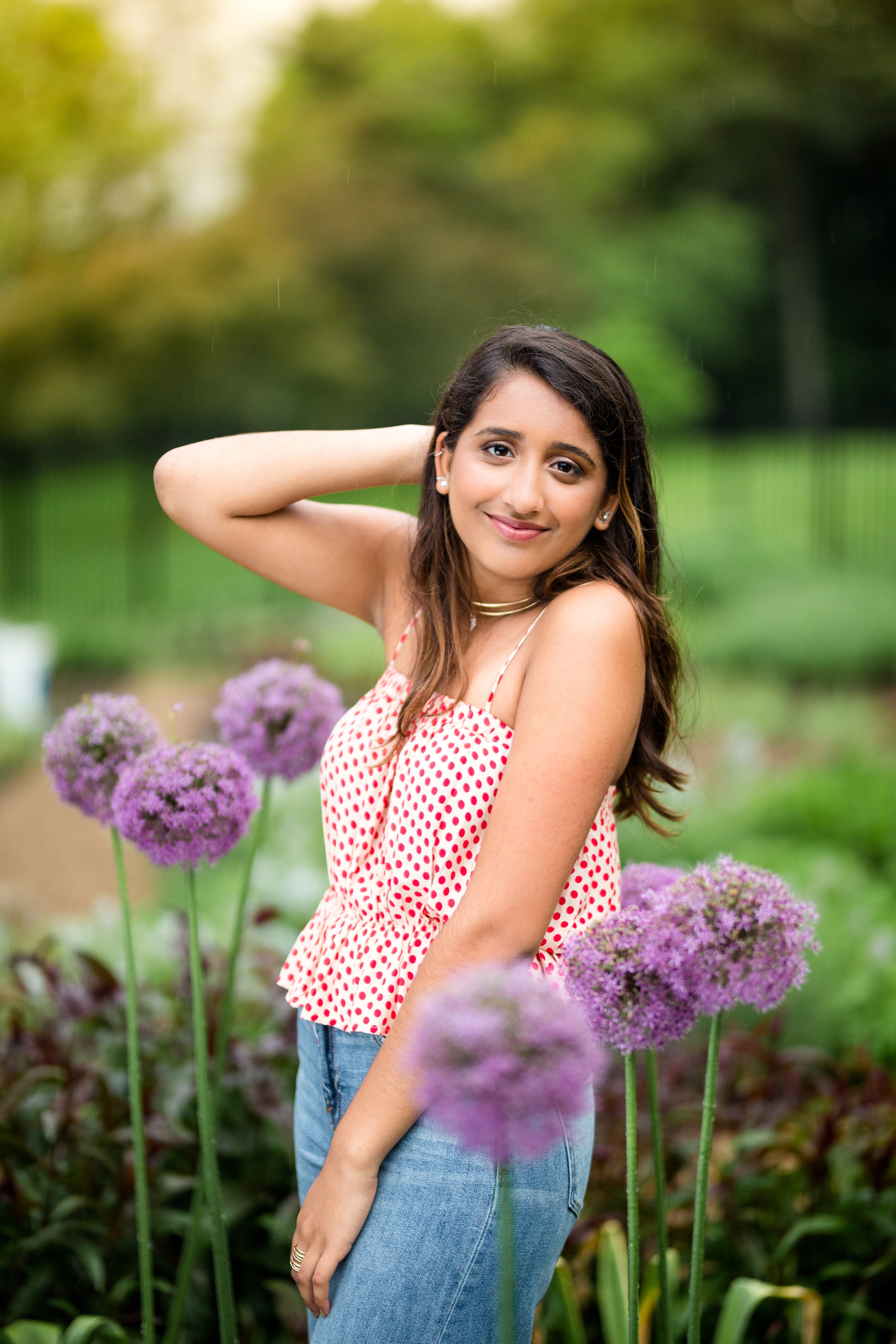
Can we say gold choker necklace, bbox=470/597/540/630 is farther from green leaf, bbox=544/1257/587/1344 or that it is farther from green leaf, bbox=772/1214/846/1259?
green leaf, bbox=772/1214/846/1259

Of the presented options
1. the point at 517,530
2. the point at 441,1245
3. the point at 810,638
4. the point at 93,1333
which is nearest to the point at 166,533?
the point at 810,638

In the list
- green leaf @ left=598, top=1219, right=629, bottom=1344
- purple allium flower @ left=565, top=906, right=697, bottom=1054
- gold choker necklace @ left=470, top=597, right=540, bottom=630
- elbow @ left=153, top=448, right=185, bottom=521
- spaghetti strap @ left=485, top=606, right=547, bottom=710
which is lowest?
green leaf @ left=598, top=1219, right=629, bottom=1344

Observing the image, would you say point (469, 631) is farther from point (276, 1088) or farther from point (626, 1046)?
point (276, 1088)

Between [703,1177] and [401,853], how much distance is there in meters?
0.52

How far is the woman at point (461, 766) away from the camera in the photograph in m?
1.30

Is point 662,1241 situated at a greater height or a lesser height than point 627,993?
lesser

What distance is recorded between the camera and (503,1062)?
0.78 m

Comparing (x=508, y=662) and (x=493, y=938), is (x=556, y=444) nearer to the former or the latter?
(x=508, y=662)

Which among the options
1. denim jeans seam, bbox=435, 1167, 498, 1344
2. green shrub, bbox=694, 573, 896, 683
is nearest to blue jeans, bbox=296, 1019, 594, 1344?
denim jeans seam, bbox=435, 1167, 498, 1344

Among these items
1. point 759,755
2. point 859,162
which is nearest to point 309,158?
point 859,162

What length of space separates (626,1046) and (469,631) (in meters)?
0.66

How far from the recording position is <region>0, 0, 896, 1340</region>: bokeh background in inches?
297

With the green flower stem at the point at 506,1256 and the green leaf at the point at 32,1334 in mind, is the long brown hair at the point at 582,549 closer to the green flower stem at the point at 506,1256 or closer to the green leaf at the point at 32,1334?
the green flower stem at the point at 506,1256

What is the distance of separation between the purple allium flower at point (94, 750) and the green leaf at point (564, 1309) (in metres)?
1.02
